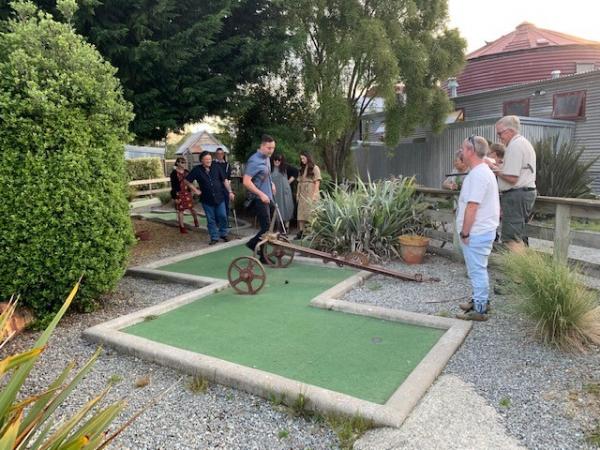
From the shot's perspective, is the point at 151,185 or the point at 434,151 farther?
the point at 151,185

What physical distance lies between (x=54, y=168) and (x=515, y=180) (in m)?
4.64

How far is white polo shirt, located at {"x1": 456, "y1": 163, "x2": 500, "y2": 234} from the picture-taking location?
3.98 meters

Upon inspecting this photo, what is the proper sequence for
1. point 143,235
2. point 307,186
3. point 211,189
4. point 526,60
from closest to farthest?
point 211,189 → point 307,186 → point 143,235 → point 526,60

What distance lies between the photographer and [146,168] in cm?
2320

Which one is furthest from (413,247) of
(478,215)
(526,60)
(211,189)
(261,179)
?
(526,60)

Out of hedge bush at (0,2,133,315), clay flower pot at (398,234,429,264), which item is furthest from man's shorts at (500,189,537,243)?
hedge bush at (0,2,133,315)

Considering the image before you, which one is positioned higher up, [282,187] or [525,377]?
[282,187]

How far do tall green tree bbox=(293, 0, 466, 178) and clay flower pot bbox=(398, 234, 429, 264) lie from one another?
5.23 m

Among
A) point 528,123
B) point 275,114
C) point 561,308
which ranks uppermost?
point 275,114

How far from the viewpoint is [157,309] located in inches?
191

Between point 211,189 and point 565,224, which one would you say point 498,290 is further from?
point 211,189

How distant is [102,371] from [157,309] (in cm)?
127

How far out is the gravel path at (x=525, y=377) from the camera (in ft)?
8.77

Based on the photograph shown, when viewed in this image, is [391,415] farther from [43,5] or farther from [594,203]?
[43,5]
